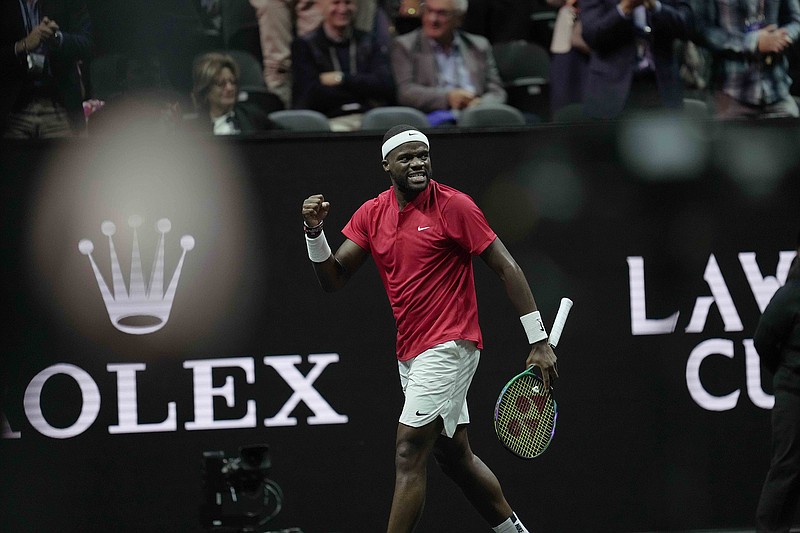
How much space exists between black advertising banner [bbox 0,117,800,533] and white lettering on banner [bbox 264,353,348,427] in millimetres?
12

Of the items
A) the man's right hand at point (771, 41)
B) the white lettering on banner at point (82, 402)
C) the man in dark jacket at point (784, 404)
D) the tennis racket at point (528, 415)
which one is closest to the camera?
the tennis racket at point (528, 415)

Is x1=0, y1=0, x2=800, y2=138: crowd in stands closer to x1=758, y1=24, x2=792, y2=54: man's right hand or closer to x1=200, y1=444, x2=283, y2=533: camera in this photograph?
x1=758, y1=24, x2=792, y2=54: man's right hand

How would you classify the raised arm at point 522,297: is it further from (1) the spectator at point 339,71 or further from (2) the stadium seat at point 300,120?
(1) the spectator at point 339,71

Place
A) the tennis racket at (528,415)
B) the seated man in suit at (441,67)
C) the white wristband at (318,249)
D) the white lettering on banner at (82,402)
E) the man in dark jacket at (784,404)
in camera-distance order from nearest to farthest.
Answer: the tennis racket at (528,415), the white wristband at (318,249), the man in dark jacket at (784,404), the white lettering on banner at (82,402), the seated man in suit at (441,67)

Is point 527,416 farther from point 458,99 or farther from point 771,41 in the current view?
point 771,41

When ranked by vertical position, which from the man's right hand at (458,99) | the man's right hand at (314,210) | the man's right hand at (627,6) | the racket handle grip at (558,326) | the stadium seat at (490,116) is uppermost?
the man's right hand at (627,6)

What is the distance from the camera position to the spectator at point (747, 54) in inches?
291

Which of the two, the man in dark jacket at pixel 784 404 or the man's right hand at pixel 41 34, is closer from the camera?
the man in dark jacket at pixel 784 404

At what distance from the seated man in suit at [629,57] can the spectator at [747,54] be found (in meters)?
0.27

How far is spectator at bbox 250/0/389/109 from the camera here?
7246 millimetres

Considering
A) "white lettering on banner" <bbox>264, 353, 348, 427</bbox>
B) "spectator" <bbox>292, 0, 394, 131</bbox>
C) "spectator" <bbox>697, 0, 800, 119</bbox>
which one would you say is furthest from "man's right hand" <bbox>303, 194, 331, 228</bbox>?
"spectator" <bbox>697, 0, 800, 119</bbox>

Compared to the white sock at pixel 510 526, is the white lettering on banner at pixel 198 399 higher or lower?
higher

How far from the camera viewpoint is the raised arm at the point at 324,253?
536cm

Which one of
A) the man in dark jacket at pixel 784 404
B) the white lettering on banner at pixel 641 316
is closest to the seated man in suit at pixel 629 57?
the white lettering on banner at pixel 641 316
